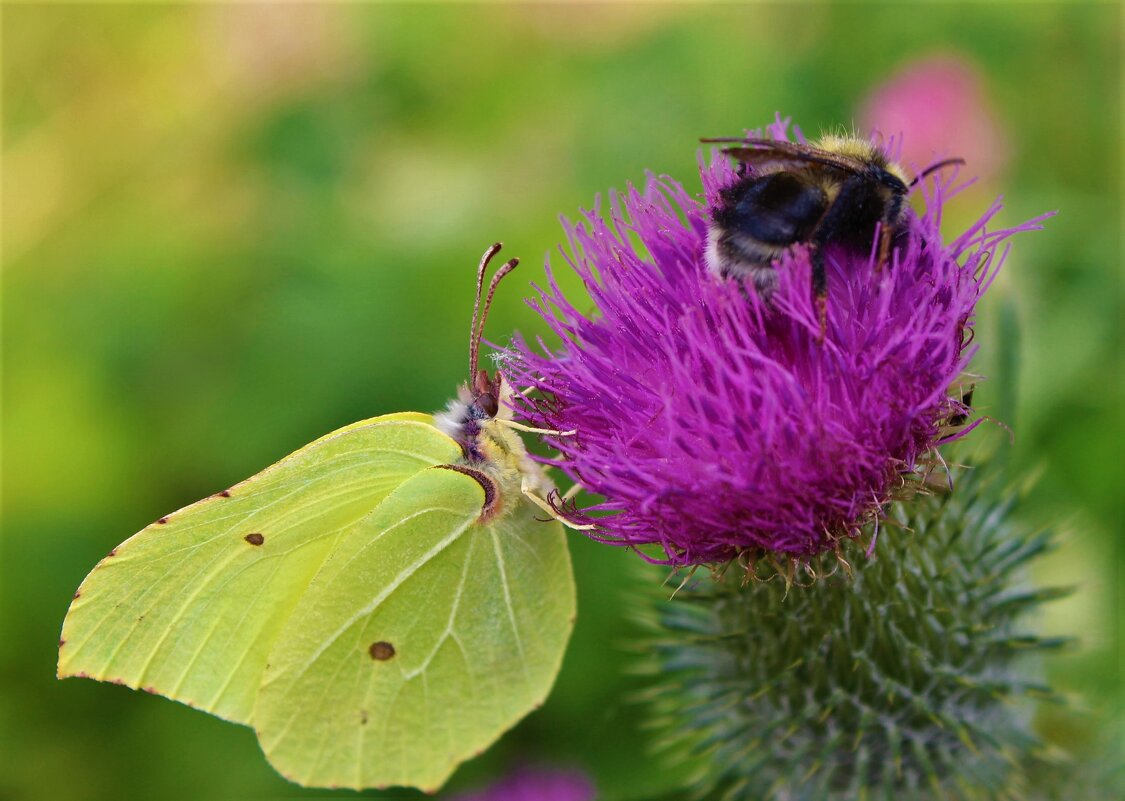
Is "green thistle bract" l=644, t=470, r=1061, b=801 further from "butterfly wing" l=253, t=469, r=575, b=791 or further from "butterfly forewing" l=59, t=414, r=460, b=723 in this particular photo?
"butterfly forewing" l=59, t=414, r=460, b=723

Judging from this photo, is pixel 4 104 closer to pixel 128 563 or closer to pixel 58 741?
pixel 58 741

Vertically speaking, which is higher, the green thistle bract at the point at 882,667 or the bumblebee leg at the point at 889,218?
the bumblebee leg at the point at 889,218

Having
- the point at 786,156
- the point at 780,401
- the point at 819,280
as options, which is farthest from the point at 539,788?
the point at 786,156

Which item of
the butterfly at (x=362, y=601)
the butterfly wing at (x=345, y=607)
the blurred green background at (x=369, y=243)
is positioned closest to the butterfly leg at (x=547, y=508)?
the butterfly at (x=362, y=601)

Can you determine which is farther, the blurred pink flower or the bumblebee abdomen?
the blurred pink flower

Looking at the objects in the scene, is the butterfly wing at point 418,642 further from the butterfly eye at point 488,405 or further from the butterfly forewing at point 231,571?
the butterfly eye at point 488,405

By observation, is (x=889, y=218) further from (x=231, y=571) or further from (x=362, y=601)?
(x=231, y=571)

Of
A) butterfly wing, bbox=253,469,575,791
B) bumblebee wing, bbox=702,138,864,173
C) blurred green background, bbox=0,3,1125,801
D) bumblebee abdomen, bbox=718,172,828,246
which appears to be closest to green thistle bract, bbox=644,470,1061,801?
blurred green background, bbox=0,3,1125,801

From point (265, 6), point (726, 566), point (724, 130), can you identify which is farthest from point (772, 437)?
point (265, 6)
